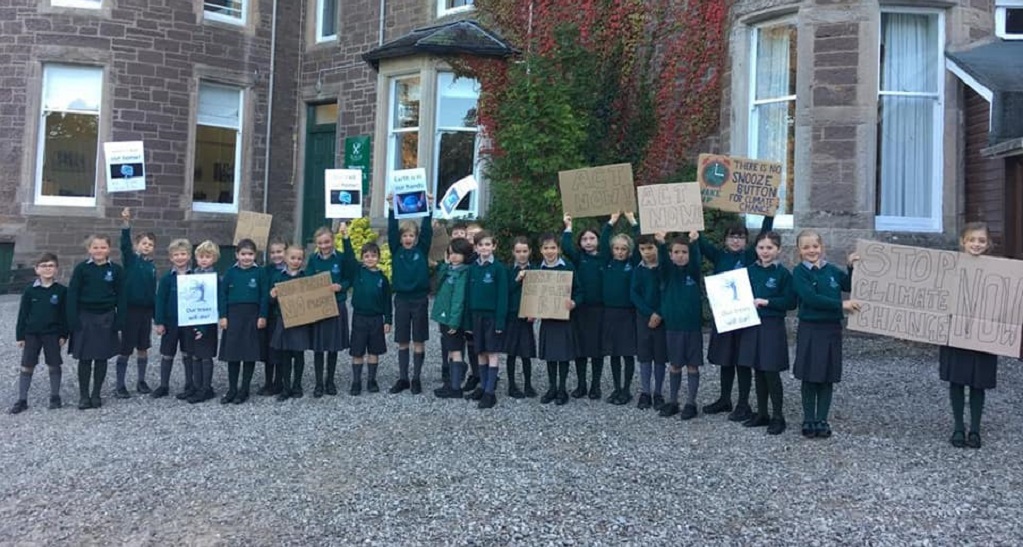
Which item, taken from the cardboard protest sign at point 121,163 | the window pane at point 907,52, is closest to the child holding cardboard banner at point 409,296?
the cardboard protest sign at point 121,163

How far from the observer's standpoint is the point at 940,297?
556cm

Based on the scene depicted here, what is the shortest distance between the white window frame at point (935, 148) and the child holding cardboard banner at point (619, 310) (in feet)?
15.0

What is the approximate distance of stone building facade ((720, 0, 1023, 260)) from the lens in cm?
953

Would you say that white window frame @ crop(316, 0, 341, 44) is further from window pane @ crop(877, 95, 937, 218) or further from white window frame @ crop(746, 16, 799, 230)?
window pane @ crop(877, 95, 937, 218)

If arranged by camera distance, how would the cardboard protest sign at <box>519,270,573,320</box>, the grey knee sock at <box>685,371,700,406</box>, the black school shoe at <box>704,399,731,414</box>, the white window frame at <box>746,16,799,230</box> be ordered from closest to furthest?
the grey knee sock at <box>685,371,700,406</box> → the black school shoe at <box>704,399,731,414</box> → the cardboard protest sign at <box>519,270,573,320</box> → the white window frame at <box>746,16,799,230</box>

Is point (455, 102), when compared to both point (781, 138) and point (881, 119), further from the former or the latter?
point (881, 119)

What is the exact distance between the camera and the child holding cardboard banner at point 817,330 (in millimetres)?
5582

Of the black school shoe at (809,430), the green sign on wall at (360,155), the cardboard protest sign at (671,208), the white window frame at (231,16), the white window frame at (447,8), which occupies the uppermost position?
the white window frame at (231,16)

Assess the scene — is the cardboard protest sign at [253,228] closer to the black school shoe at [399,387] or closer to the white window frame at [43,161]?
the black school shoe at [399,387]

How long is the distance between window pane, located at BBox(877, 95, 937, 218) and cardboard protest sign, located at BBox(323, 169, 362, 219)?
21.1 ft

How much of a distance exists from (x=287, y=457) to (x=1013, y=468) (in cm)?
465

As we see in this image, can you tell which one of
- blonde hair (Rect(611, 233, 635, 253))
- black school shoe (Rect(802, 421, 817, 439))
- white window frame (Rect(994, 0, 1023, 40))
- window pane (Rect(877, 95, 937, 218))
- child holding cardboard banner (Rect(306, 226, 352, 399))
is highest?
white window frame (Rect(994, 0, 1023, 40))

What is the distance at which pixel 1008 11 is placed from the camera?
396 inches

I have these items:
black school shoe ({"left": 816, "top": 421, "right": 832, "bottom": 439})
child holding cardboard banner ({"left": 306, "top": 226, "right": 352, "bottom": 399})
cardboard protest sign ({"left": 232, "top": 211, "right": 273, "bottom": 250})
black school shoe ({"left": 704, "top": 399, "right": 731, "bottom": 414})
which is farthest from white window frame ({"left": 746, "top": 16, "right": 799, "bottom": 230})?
cardboard protest sign ({"left": 232, "top": 211, "right": 273, "bottom": 250})
